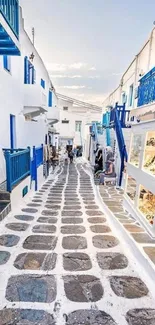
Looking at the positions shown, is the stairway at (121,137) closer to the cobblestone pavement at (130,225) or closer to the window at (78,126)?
the cobblestone pavement at (130,225)

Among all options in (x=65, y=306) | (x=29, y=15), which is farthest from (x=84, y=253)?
(x=29, y=15)

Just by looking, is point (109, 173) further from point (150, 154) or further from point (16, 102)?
point (16, 102)

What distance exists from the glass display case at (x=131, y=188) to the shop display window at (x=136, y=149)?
448mm

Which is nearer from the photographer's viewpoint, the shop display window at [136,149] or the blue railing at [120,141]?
the shop display window at [136,149]

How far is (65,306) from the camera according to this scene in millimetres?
1945

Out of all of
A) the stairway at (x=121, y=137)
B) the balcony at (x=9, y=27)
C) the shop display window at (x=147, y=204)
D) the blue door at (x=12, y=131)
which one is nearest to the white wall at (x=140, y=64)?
the stairway at (x=121, y=137)

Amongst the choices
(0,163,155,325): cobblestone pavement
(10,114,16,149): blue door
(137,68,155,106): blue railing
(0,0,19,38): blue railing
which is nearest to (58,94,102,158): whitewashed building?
(10,114,16,149): blue door

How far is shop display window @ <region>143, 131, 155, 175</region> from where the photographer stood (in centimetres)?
369

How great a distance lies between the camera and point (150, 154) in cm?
386

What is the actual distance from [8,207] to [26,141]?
3937mm

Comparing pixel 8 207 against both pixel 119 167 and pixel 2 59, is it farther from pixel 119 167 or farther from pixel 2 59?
pixel 119 167

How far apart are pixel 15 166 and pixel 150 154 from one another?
3374mm

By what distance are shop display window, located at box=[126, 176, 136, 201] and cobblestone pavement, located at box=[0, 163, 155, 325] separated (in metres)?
1.17

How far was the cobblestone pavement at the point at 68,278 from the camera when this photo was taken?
1.86 m
